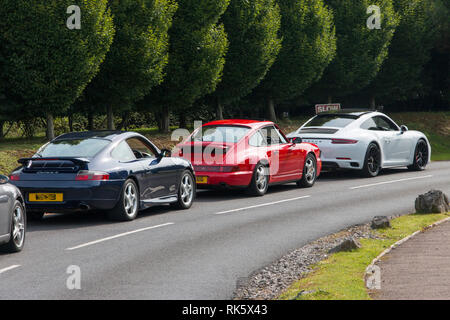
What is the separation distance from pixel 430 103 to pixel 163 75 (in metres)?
28.7

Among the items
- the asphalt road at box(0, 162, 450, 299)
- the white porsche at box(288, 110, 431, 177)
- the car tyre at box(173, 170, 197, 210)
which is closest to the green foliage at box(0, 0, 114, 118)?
the white porsche at box(288, 110, 431, 177)

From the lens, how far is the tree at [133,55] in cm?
2475

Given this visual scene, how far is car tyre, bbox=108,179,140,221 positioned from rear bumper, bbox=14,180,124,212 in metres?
0.26

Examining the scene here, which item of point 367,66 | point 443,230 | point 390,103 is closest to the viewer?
point 443,230

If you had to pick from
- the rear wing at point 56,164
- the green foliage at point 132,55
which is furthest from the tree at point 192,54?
the rear wing at point 56,164

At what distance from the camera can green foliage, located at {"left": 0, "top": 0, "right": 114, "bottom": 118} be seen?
21.6m

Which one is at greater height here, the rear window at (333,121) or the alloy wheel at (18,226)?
the rear window at (333,121)

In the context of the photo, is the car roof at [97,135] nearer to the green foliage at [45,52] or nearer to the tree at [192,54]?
the green foliage at [45,52]

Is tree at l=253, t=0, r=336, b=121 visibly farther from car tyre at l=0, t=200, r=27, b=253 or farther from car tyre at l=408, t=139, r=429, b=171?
car tyre at l=0, t=200, r=27, b=253

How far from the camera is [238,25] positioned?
30250mm

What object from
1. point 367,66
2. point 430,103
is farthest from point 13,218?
point 430,103

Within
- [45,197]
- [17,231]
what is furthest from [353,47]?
[17,231]

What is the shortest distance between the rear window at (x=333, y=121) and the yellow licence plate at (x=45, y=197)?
10.1 metres

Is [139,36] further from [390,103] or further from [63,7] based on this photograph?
[390,103]
